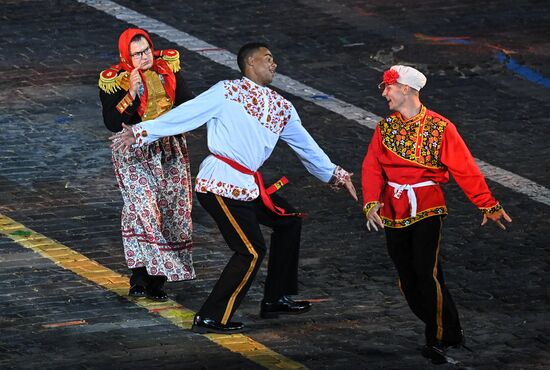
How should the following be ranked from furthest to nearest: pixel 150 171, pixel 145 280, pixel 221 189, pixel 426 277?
pixel 145 280 < pixel 150 171 < pixel 221 189 < pixel 426 277

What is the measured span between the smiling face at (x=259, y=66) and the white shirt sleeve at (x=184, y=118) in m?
0.24

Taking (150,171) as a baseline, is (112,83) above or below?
above

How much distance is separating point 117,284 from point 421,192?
2799 mm

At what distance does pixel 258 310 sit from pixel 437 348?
161 centimetres

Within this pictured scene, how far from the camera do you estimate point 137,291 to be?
12.5 meters

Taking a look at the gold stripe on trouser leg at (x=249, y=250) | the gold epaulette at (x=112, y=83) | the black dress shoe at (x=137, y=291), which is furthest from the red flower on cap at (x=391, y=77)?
the black dress shoe at (x=137, y=291)

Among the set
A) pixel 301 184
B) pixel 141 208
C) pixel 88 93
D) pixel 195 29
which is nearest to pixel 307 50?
pixel 195 29

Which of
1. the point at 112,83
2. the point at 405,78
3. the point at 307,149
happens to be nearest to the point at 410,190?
the point at 405,78

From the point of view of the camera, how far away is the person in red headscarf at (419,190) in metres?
11.0

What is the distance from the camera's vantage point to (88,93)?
18.1m

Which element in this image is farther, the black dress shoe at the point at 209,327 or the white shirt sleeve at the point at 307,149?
the white shirt sleeve at the point at 307,149

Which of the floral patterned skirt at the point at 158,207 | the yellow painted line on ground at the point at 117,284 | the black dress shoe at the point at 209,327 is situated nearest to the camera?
the yellow painted line on ground at the point at 117,284

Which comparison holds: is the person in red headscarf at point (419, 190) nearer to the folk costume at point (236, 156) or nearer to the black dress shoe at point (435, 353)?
the black dress shoe at point (435, 353)

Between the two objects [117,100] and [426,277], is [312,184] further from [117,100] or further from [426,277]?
[426,277]
